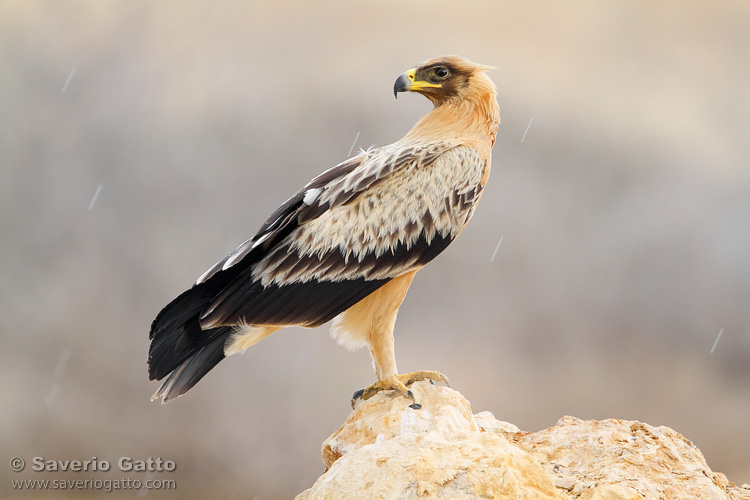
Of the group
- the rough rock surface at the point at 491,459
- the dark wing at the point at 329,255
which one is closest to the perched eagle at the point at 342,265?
the dark wing at the point at 329,255

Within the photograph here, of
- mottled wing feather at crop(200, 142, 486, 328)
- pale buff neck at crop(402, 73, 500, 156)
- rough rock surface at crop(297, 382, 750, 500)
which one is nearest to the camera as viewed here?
rough rock surface at crop(297, 382, 750, 500)

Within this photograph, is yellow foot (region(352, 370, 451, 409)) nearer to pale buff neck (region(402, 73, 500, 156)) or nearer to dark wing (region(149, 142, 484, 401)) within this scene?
dark wing (region(149, 142, 484, 401))

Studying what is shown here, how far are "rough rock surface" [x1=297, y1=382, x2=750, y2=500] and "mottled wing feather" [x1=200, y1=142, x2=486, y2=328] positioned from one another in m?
0.69

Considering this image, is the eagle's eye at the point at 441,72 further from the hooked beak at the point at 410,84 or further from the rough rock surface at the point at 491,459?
the rough rock surface at the point at 491,459

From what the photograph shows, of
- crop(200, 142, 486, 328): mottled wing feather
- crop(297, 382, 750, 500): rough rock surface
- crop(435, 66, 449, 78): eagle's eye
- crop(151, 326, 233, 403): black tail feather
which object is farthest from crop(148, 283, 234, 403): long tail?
crop(435, 66, 449, 78): eagle's eye

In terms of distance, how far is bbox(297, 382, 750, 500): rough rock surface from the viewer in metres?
2.68

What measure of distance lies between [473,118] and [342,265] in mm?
1254

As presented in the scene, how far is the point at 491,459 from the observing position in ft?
8.93

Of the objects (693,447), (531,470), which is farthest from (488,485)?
(693,447)

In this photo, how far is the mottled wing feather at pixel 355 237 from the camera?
3.61 m

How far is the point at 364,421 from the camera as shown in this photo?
137 inches

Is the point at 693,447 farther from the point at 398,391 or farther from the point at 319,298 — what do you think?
the point at 319,298

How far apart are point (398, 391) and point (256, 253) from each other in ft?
3.81

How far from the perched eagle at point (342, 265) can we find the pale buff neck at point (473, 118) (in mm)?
45
